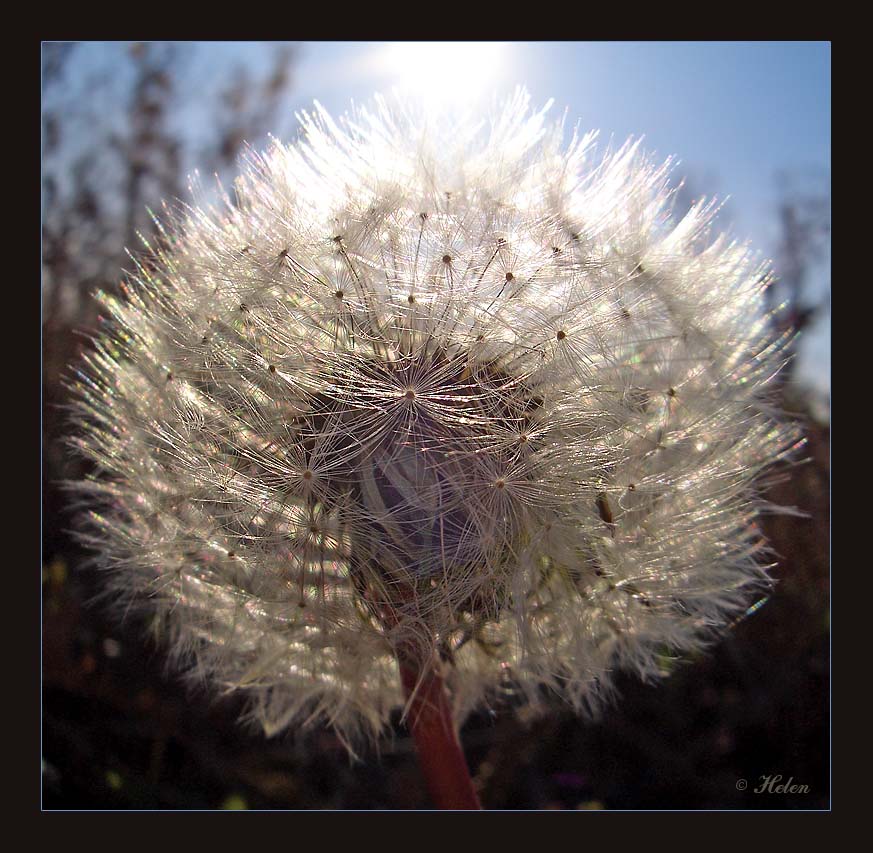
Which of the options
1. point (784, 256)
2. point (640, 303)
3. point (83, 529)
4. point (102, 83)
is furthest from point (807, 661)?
point (102, 83)

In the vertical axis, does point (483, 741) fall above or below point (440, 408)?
below

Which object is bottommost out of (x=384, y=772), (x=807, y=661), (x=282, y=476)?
(x=384, y=772)

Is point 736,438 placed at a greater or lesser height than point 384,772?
greater

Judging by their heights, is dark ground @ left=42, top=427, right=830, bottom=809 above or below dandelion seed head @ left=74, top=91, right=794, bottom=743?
below

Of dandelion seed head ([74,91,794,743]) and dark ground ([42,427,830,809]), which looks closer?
dandelion seed head ([74,91,794,743])

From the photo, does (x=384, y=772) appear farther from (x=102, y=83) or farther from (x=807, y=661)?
(x=102, y=83)
